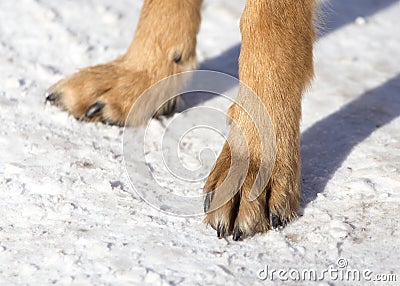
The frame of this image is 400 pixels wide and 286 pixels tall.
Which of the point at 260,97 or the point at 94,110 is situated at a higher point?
the point at 260,97

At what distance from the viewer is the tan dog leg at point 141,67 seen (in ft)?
12.0

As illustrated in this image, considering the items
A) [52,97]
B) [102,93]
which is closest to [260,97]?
[102,93]

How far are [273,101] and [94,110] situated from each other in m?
1.01

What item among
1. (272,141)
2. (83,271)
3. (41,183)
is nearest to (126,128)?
(41,183)

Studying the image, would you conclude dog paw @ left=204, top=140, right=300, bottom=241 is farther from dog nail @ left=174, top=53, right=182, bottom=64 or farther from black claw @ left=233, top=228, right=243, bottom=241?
dog nail @ left=174, top=53, right=182, bottom=64

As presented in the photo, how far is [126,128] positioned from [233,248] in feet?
3.66

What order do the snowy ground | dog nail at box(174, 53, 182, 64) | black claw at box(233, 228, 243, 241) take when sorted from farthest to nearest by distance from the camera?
dog nail at box(174, 53, 182, 64)
black claw at box(233, 228, 243, 241)
the snowy ground

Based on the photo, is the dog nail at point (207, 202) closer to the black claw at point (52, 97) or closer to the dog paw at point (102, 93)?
the dog paw at point (102, 93)

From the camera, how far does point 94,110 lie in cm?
360

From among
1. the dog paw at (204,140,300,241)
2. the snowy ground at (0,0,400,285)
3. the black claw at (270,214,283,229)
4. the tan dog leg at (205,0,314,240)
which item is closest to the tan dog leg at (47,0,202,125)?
the snowy ground at (0,0,400,285)

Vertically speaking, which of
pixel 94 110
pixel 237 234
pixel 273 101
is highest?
pixel 273 101

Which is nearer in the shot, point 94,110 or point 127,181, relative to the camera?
point 127,181

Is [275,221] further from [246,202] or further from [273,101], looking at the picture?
[273,101]

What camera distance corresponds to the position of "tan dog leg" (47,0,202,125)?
3648 mm
